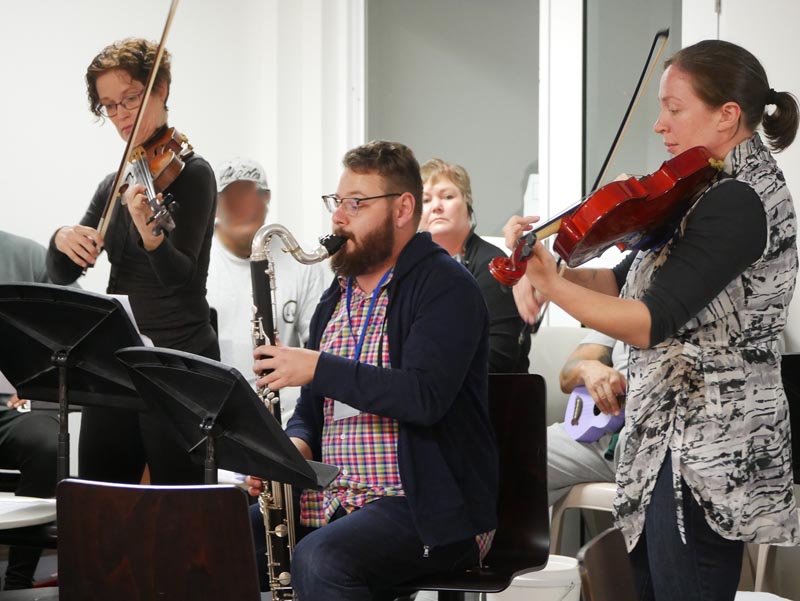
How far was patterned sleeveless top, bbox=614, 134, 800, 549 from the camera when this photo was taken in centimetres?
162

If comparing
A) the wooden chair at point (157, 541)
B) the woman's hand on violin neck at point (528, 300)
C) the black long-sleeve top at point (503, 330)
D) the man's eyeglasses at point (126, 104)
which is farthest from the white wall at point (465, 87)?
the wooden chair at point (157, 541)

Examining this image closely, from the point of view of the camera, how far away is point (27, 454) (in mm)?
3385

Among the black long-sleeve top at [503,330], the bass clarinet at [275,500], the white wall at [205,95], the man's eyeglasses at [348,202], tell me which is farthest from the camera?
the white wall at [205,95]

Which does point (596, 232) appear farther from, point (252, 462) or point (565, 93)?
point (565, 93)

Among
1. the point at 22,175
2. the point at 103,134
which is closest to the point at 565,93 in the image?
the point at 103,134

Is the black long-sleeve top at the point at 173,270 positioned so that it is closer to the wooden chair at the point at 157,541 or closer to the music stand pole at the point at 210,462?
the music stand pole at the point at 210,462

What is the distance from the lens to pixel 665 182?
5.41 ft

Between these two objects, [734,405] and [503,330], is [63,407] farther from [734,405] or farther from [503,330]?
[503,330]

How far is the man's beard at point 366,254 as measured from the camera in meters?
2.17

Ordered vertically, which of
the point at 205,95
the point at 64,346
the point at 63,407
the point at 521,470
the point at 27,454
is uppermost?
the point at 205,95

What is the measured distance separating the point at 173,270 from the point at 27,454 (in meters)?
0.93

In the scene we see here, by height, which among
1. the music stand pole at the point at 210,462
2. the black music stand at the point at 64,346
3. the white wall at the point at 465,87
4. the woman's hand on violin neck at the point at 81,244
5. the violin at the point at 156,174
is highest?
the white wall at the point at 465,87

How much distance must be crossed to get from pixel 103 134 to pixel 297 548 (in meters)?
2.42

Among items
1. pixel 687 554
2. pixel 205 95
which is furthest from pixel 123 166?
pixel 687 554
